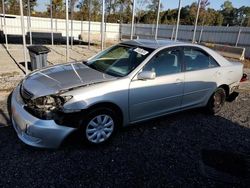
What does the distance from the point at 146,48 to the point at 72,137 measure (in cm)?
206

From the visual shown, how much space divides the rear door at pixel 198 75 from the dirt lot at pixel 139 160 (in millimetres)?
618

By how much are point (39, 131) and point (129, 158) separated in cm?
133

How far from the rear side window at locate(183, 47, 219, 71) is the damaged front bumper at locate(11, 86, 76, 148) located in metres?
2.59

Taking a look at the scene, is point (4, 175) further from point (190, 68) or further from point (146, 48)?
point (190, 68)

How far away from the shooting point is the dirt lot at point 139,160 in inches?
114

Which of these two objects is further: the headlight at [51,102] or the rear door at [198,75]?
the rear door at [198,75]

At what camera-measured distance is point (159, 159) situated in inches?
135

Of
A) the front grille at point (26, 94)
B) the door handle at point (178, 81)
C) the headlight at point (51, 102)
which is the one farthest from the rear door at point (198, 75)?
the front grille at point (26, 94)

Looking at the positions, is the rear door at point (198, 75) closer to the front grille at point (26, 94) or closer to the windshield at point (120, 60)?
the windshield at point (120, 60)

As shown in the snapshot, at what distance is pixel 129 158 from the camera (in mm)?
3393

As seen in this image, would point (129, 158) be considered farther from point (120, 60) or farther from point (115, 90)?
point (120, 60)

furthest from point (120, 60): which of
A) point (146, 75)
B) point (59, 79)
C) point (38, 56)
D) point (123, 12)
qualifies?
point (123, 12)

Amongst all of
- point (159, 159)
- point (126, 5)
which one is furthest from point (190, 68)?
point (126, 5)

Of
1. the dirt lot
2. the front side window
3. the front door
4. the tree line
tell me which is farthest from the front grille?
the tree line
